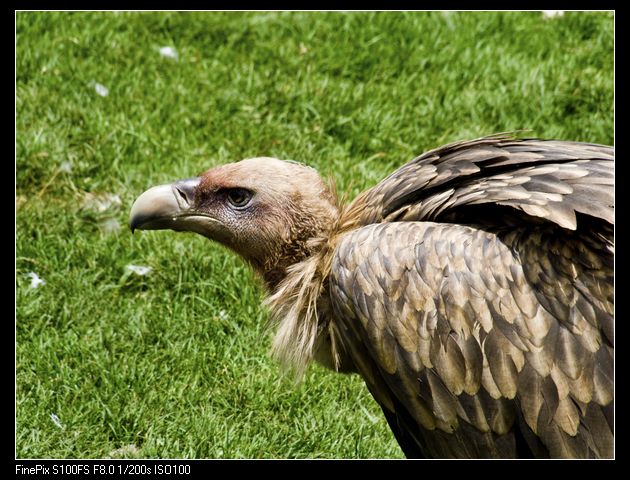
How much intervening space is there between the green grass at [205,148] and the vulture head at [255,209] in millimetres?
659

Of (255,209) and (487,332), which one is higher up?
(255,209)

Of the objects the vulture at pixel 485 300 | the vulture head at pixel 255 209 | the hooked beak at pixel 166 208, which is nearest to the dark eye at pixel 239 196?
the vulture head at pixel 255 209

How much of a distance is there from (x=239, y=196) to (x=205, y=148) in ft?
8.44

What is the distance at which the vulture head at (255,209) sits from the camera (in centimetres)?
483

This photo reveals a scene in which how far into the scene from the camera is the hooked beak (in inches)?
192

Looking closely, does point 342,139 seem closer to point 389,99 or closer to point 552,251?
point 389,99

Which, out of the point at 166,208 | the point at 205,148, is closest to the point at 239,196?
the point at 166,208

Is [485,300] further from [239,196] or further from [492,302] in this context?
[239,196]

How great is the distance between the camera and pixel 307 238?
4836 millimetres

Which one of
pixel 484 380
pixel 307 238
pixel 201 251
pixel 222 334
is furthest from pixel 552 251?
pixel 201 251

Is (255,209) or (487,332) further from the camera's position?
(255,209)

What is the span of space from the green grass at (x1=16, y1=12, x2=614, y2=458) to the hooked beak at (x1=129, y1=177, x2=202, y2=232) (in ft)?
2.59

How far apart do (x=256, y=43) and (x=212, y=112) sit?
85 cm

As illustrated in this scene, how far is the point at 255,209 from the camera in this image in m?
4.90
